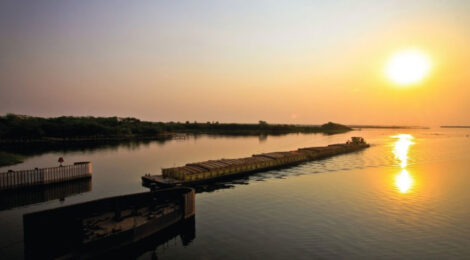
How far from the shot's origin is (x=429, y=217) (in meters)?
31.5

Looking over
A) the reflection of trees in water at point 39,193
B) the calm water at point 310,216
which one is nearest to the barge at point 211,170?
the calm water at point 310,216

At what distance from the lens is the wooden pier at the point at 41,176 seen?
119 feet

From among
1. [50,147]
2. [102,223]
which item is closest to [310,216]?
[102,223]

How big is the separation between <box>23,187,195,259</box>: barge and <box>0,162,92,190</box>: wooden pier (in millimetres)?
20857

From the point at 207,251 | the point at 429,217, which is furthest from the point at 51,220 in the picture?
the point at 429,217

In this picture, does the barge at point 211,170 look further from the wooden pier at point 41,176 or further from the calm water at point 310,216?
the wooden pier at point 41,176

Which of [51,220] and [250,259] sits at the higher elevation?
[51,220]

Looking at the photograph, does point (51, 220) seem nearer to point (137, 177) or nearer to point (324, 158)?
point (137, 177)

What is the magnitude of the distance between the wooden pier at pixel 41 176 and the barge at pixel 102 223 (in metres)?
20.9

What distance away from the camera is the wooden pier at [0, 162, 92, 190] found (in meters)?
36.2

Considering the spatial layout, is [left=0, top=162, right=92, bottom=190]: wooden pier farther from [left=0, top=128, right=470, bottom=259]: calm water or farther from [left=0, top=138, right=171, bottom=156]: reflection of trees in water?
[left=0, top=138, right=171, bottom=156]: reflection of trees in water

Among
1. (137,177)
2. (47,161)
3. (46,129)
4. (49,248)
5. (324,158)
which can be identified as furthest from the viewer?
(46,129)

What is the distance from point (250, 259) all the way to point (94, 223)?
42.9 feet

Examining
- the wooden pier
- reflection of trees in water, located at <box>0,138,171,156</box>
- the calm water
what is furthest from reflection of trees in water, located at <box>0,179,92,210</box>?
reflection of trees in water, located at <box>0,138,171,156</box>
